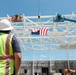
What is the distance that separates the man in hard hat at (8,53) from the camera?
7.53ft

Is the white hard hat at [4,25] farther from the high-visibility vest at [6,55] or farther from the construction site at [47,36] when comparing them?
the construction site at [47,36]

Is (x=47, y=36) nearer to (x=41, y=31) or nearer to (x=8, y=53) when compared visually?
(x=41, y=31)

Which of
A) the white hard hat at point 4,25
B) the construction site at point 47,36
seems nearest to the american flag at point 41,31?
the construction site at point 47,36

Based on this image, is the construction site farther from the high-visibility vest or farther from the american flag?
the high-visibility vest

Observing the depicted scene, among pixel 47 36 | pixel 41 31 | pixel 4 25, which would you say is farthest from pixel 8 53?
pixel 47 36

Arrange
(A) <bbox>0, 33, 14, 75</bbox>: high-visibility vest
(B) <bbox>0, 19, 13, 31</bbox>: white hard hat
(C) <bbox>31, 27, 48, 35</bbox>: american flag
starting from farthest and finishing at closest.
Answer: (C) <bbox>31, 27, 48, 35</bbox>: american flag, (B) <bbox>0, 19, 13, 31</bbox>: white hard hat, (A) <bbox>0, 33, 14, 75</bbox>: high-visibility vest

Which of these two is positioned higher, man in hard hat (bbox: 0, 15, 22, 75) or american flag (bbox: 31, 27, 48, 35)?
american flag (bbox: 31, 27, 48, 35)

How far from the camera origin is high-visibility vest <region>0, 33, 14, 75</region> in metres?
2.28

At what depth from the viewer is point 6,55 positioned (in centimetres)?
235

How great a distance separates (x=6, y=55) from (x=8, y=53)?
3cm

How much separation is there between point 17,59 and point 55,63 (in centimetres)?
3262

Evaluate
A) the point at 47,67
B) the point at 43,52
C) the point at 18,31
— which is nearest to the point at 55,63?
the point at 47,67

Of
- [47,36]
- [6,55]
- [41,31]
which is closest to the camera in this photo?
[6,55]

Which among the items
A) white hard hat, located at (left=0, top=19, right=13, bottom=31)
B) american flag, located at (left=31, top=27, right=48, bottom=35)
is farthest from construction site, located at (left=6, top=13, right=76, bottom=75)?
white hard hat, located at (left=0, top=19, right=13, bottom=31)
